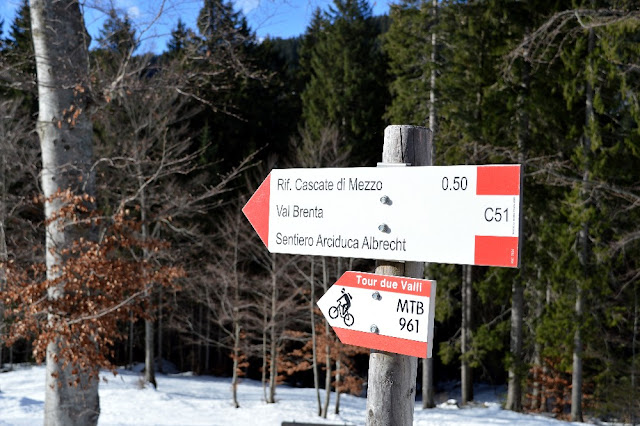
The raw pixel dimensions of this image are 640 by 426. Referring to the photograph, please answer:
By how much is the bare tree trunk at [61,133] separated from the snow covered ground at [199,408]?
6.35 metres

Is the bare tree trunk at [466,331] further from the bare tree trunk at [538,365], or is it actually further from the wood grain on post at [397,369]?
the wood grain on post at [397,369]

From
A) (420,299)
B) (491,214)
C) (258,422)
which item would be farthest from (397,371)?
(258,422)

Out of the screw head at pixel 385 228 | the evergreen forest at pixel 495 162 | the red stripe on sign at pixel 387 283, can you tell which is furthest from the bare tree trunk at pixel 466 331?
the screw head at pixel 385 228

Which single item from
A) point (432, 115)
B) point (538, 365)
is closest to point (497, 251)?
point (432, 115)

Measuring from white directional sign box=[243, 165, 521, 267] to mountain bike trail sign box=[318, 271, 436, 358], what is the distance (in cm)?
12

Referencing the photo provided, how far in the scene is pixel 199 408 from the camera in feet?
51.3

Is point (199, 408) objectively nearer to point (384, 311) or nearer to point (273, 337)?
point (273, 337)

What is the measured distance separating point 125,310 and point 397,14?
551 inches

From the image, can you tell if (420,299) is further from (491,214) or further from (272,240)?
(272,240)

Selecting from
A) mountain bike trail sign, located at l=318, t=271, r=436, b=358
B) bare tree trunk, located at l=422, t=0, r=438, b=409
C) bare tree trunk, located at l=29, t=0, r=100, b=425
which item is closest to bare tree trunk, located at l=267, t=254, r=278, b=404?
bare tree trunk, located at l=422, t=0, r=438, b=409

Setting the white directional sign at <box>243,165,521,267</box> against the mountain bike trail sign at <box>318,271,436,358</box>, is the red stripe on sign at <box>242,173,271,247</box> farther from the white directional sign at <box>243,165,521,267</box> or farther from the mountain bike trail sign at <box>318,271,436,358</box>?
the mountain bike trail sign at <box>318,271,436,358</box>

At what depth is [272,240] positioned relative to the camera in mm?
2557

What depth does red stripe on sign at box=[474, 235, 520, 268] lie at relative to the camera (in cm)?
194

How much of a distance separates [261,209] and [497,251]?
1.09 m
